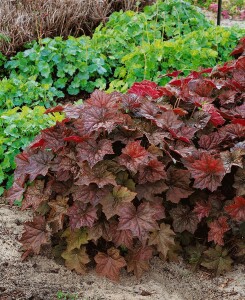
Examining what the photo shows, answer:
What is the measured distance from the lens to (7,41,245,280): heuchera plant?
Answer: 9.87 feet

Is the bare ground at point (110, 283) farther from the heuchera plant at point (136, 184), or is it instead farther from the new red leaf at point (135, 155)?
the new red leaf at point (135, 155)

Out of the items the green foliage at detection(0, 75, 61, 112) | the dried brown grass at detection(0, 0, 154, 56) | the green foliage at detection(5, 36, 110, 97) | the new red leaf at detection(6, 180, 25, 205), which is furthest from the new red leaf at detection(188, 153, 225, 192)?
the dried brown grass at detection(0, 0, 154, 56)

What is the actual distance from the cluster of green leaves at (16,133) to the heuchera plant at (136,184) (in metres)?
0.63

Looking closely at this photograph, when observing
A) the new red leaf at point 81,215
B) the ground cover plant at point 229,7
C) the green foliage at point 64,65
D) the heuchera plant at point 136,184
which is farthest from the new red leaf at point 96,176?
the ground cover plant at point 229,7

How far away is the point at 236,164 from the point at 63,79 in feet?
8.35

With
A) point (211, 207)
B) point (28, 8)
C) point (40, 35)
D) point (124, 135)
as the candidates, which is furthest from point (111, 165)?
point (28, 8)

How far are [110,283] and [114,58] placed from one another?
8.51ft

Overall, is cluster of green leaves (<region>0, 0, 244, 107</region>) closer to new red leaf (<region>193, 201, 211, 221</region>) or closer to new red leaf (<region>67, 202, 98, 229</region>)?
new red leaf (<region>193, 201, 211, 221</region>)

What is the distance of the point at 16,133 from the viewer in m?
4.01

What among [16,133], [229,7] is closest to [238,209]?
[16,133]

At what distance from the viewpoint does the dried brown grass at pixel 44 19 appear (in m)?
5.84

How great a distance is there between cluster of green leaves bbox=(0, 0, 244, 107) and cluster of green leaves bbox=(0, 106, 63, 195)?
0.72 m

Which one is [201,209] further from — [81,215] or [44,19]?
[44,19]

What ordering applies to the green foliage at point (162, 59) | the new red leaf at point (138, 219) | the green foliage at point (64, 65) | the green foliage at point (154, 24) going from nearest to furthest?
1. the new red leaf at point (138, 219)
2. the green foliage at point (162, 59)
3. the green foliage at point (64, 65)
4. the green foliage at point (154, 24)
